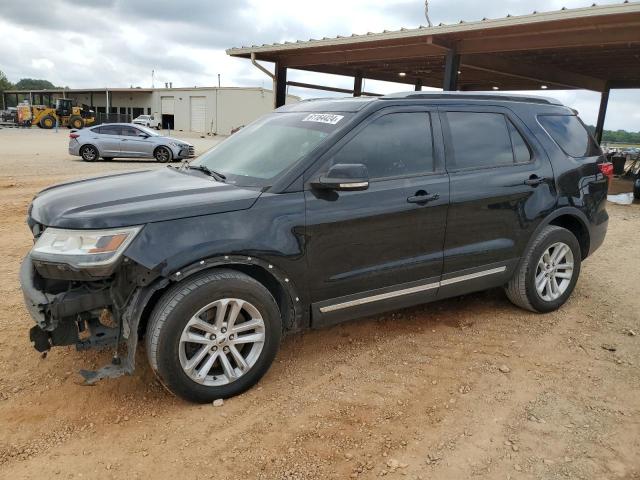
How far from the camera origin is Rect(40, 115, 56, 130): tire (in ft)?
136

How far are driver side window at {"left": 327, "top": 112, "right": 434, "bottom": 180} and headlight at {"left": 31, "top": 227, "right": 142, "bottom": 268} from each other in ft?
4.51

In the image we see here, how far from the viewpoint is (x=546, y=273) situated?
14.6 ft

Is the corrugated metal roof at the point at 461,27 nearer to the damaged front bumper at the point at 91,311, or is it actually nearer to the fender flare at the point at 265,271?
the fender flare at the point at 265,271

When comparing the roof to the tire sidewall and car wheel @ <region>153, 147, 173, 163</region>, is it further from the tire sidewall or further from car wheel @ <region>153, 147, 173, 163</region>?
the tire sidewall

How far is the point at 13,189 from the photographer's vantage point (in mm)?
10297

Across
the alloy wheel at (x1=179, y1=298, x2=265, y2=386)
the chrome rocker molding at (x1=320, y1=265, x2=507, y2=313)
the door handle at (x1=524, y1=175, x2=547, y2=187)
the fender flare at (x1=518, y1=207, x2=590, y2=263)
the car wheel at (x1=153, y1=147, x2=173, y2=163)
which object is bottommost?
the alloy wheel at (x1=179, y1=298, x2=265, y2=386)

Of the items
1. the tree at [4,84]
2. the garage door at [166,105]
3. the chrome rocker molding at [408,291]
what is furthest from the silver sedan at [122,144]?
the tree at [4,84]

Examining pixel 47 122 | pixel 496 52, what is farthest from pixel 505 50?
pixel 47 122

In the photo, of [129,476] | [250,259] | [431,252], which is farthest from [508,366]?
[129,476]

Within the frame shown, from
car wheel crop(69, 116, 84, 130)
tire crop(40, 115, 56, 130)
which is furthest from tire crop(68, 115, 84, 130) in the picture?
tire crop(40, 115, 56, 130)

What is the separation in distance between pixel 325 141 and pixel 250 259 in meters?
0.94

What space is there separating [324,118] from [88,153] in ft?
52.3

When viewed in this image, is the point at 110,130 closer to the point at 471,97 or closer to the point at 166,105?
the point at 471,97

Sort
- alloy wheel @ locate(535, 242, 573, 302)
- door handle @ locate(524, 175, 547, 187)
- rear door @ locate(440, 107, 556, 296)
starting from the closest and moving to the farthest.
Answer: rear door @ locate(440, 107, 556, 296)
door handle @ locate(524, 175, 547, 187)
alloy wheel @ locate(535, 242, 573, 302)
